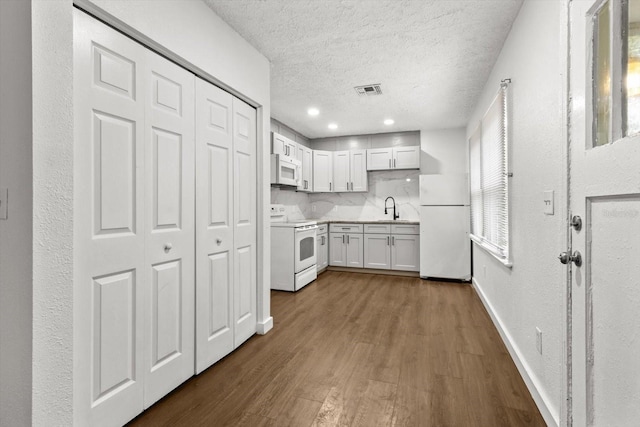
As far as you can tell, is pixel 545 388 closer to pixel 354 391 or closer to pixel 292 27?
pixel 354 391

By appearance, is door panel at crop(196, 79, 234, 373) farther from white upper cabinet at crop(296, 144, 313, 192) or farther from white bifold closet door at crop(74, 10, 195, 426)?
white upper cabinet at crop(296, 144, 313, 192)

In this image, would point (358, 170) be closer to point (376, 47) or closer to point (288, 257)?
point (288, 257)

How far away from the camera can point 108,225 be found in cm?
149

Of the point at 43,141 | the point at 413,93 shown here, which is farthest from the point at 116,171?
the point at 413,93

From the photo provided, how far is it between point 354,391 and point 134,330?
51.5 inches

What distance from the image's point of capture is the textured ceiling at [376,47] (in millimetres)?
2131

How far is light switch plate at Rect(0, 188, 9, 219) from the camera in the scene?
1.16 metres

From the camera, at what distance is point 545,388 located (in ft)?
5.47

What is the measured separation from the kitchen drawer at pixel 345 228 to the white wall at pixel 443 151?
152 cm

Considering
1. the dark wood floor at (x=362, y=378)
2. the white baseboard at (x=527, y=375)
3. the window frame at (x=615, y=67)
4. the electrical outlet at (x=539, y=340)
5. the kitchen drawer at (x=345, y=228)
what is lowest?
the dark wood floor at (x=362, y=378)

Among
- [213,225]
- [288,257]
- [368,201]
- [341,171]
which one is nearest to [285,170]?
[288,257]

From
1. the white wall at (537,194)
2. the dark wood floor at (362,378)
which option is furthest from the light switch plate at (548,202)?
the dark wood floor at (362,378)

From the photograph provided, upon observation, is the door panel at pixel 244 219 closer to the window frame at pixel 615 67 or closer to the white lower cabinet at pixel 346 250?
the window frame at pixel 615 67

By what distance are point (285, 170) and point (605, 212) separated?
3.88m
